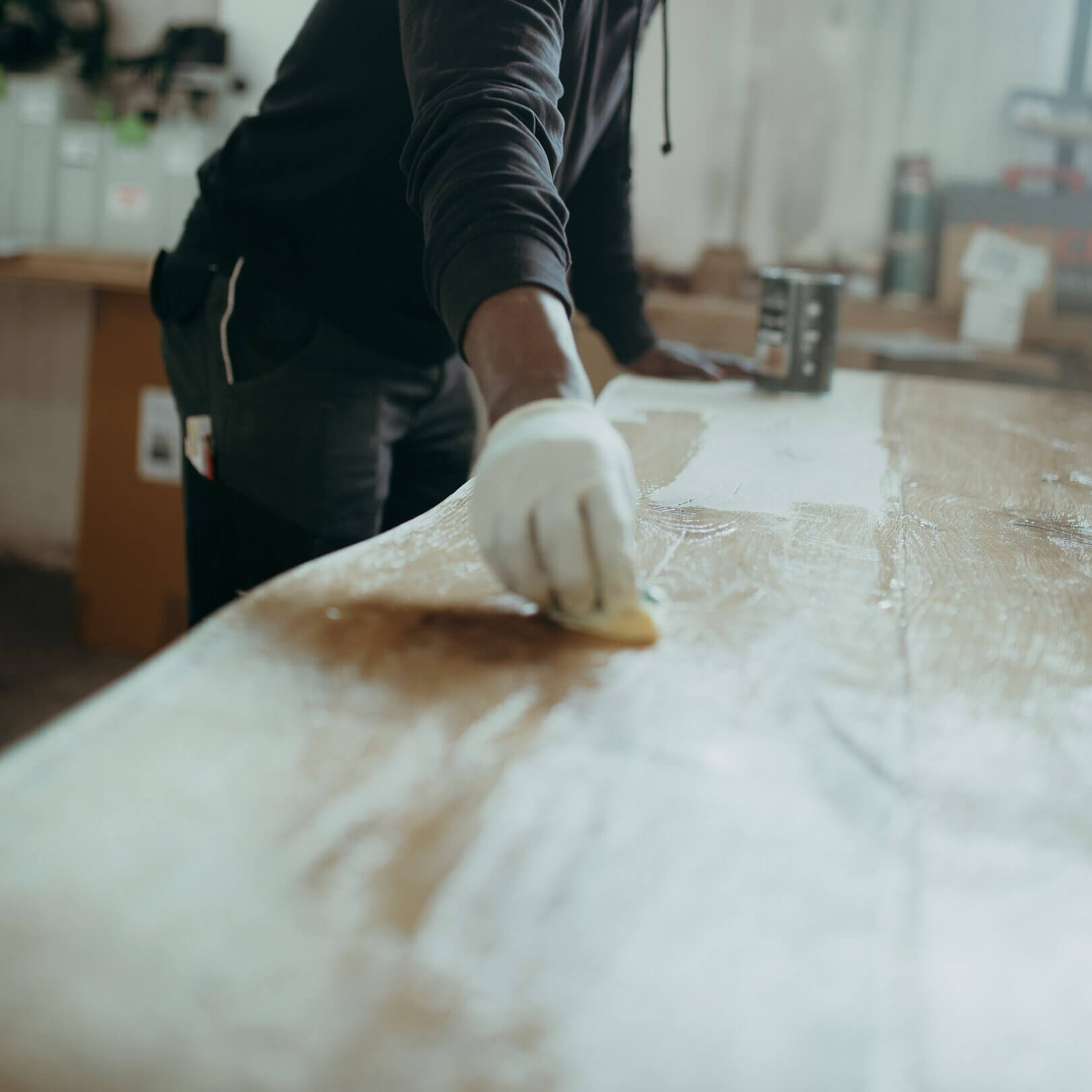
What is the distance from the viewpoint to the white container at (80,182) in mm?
2562

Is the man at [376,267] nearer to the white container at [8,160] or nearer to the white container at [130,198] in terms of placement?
the white container at [130,198]

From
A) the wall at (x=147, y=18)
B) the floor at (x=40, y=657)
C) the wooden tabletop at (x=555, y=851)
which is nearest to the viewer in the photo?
the wooden tabletop at (x=555, y=851)

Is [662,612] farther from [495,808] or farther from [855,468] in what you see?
[855,468]

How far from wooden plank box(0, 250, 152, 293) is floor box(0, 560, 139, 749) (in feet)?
2.88

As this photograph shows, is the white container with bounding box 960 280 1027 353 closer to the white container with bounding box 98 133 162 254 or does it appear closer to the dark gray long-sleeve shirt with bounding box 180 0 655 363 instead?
the dark gray long-sleeve shirt with bounding box 180 0 655 363

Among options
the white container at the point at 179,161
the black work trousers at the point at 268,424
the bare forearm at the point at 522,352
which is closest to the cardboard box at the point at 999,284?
the black work trousers at the point at 268,424

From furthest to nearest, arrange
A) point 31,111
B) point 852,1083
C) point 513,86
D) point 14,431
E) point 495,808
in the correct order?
point 14,431, point 31,111, point 513,86, point 495,808, point 852,1083

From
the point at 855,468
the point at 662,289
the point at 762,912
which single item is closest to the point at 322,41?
the point at 855,468

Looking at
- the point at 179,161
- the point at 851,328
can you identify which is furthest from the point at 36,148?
the point at 851,328

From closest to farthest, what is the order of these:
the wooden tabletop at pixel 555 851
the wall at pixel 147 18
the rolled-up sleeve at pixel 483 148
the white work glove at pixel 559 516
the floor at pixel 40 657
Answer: the wooden tabletop at pixel 555 851
the white work glove at pixel 559 516
the rolled-up sleeve at pixel 483 148
the floor at pixel 40 657
the wall at pixel 147 18

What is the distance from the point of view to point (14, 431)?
119 inches

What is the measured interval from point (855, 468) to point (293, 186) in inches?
24.0

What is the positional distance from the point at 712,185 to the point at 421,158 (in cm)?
220

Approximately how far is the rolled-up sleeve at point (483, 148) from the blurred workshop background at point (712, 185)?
1.57m
